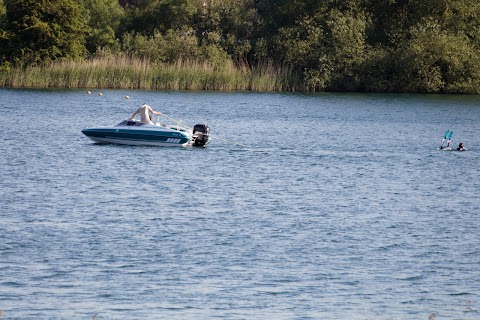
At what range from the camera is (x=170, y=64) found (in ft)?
273

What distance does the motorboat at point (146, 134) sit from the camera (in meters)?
42.0

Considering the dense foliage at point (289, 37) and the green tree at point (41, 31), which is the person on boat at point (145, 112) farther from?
the dense foliage at point (289, 37)

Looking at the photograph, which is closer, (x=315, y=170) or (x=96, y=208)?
(x=96, y=208)

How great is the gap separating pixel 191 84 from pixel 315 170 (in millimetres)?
41720

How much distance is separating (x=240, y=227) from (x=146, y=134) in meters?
→ 16.9

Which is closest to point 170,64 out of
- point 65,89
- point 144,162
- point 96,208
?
point 65,89

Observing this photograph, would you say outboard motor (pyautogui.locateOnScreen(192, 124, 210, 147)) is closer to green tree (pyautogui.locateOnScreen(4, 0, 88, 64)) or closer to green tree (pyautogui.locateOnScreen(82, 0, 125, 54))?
green tree (pyautogui.locateOnScreen(4, 0, 88, 64))

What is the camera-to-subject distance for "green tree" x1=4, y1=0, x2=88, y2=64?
3157 inches

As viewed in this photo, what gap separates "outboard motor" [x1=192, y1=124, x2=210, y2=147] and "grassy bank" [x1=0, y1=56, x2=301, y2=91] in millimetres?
33948

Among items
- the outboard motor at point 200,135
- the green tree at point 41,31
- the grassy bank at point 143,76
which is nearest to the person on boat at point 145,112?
the outboard motor at point 200,135

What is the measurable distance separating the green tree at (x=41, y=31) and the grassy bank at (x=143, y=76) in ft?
7.51

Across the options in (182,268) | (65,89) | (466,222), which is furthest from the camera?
(65,89)

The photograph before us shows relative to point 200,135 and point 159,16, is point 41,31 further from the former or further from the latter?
point 200,135

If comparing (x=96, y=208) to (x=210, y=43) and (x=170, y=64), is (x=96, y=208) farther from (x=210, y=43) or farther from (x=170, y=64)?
(x=210, y=43)
